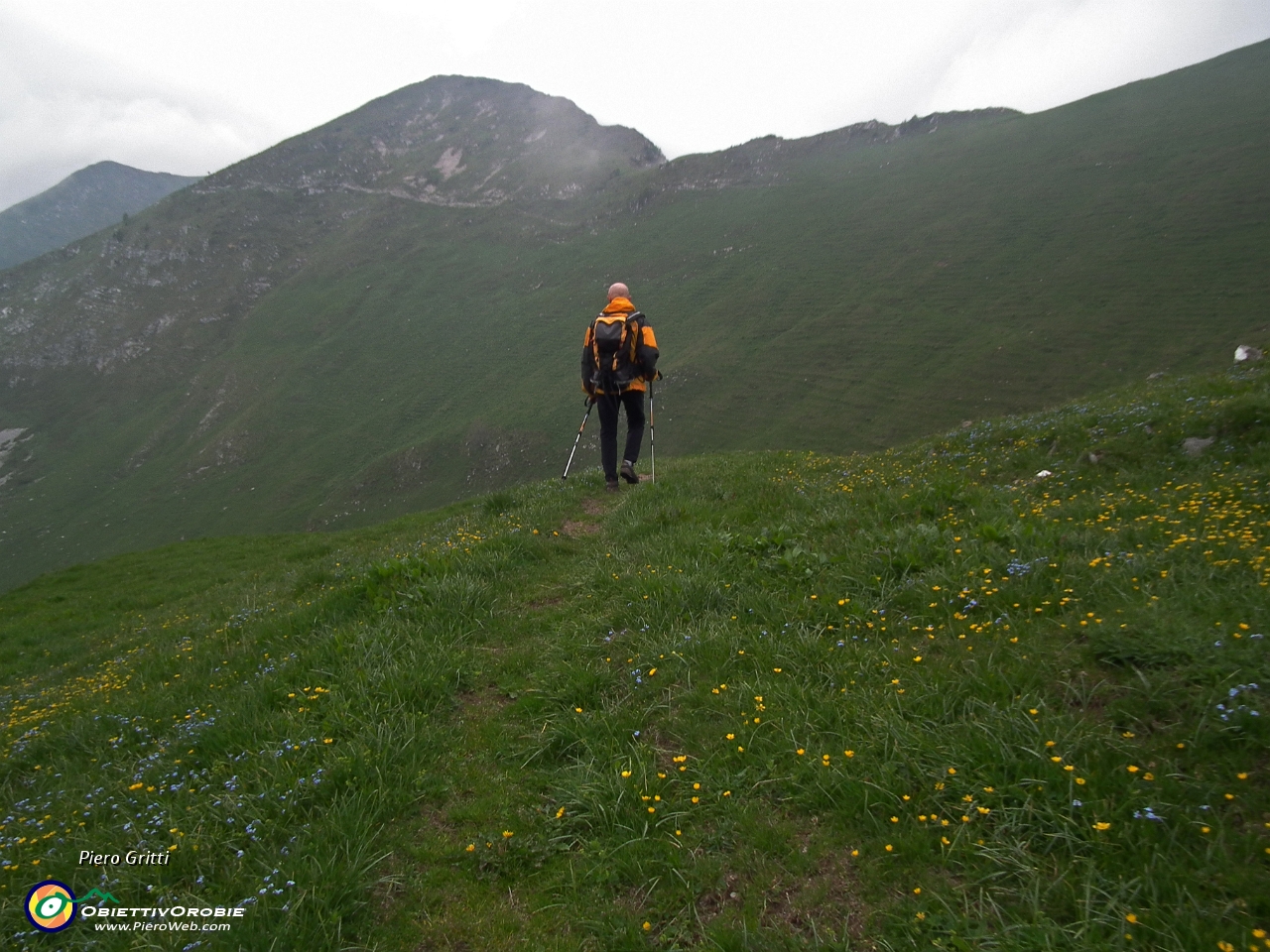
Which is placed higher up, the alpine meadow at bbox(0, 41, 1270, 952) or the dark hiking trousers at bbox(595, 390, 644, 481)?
the dark hiking trousers at bbox(595, 390, 644, 481)

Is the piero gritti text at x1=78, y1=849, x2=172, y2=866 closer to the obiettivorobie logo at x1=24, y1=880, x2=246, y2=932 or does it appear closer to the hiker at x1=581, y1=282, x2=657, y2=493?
the obiettivorobie logo at x1=24, y1=880, x2=246, y2=932

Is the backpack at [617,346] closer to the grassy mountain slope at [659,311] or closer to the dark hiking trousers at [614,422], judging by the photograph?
the dark hiking trousers at [614,422]

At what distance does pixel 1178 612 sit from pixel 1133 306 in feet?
234

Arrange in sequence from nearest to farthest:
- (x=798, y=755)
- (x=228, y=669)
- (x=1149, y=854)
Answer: (x=1149, y=854) → (x=798, y=755) → (x=228, y=669)

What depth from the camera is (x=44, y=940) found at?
11.9 feet

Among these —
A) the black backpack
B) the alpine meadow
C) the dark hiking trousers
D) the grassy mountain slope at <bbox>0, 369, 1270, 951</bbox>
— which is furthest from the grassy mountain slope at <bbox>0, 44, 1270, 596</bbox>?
the grassy mountain slope at <bbox>0, 369, 1270, 951</bbox>

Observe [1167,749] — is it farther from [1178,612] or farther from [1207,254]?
[1207,254]

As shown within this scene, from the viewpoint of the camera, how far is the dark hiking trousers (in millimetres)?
11641

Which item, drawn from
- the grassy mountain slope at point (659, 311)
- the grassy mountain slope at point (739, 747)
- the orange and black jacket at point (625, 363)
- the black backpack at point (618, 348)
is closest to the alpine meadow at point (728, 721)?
the grassy mountain slope at point (739, 747)

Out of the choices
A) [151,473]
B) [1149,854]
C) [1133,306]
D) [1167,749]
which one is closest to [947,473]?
[1167,749]

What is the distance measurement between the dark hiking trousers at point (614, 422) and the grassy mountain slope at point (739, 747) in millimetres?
4275

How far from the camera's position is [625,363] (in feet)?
37.4

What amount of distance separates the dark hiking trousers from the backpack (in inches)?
12.5

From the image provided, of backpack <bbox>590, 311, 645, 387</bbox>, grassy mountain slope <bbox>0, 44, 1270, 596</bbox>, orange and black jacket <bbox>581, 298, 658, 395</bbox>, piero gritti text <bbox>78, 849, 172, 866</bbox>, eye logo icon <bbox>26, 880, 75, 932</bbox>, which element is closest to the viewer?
eye logo icon <bbox>26, 880, 75, 932</bbox>
